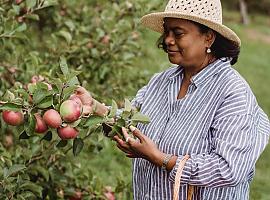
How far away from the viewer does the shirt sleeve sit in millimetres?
2340

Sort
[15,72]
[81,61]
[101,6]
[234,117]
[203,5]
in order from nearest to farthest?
[234,117] → [203,5] → [15,72] → [81,61] → [101,6]

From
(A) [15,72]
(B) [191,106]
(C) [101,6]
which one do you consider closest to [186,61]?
(B) [191,106]

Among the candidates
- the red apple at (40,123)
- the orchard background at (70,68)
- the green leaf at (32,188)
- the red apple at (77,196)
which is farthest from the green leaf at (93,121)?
the red apple at (77,196)

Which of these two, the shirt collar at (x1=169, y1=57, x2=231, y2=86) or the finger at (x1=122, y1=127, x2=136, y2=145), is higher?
the shirt collar at (x1=169, y1=57, x2=231, y2=86)

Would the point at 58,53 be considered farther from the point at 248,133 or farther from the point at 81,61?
the point at 248,133

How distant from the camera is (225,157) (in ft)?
7.65

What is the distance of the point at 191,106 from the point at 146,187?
33cm

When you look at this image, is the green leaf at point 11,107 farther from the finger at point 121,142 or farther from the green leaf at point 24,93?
the finger at point 121,142

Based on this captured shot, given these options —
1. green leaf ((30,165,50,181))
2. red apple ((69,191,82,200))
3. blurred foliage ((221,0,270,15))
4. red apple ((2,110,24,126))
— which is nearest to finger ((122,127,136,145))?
red apple ((2,110,24,126))

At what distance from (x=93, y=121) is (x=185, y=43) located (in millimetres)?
422

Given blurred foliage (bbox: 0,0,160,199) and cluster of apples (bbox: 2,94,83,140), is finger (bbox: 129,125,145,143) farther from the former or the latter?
blurred foliage (bbox: 0,0,160,199)

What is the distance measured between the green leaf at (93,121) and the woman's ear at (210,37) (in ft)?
1.57

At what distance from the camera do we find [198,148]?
2.44 m

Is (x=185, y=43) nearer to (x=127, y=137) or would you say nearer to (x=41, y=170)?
(x=127, y=137)
